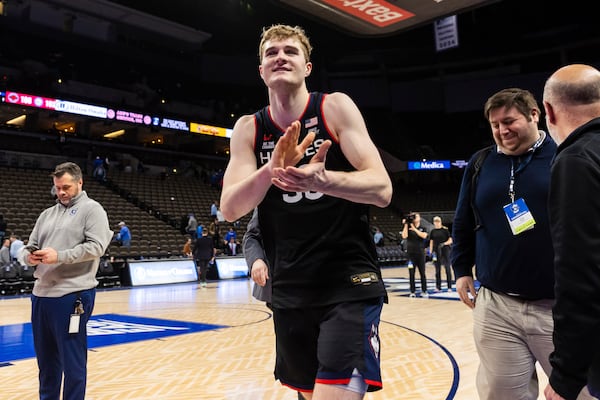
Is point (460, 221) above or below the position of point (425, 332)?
above

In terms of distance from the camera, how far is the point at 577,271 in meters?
1.41

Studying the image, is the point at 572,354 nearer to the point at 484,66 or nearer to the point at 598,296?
the point at 598,296

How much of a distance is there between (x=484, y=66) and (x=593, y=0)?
8024 mm

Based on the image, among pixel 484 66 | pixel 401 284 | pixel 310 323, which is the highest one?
pixel 484 66

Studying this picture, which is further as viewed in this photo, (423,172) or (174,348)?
(423,172)

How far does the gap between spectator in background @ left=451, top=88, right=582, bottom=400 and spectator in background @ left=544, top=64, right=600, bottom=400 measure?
997mm

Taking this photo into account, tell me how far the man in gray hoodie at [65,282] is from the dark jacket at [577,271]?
308 cm

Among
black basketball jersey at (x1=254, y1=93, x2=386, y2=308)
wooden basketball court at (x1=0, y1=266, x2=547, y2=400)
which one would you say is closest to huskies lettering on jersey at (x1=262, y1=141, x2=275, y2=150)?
black basketball jersey at (x1=254, y1=93, x2=386, y2=308)

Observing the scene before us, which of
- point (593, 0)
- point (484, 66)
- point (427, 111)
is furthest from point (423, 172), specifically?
point (593, 0)

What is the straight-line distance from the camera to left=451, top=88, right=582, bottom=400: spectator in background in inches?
96.3

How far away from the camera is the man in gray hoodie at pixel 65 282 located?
11.4 feet

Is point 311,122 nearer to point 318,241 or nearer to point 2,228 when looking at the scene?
point 318,241

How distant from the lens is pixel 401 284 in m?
15.4

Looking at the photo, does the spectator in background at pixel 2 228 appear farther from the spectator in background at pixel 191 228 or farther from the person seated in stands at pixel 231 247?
the person seated in stands at pixel 231 247
